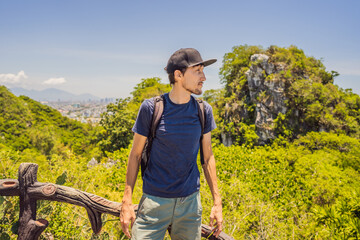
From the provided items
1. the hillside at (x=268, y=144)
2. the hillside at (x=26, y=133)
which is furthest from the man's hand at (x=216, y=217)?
the hillside at (x=26, y=133)

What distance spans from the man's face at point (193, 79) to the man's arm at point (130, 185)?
52cm

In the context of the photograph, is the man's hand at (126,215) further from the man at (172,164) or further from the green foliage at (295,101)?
the green foliage at (295,101)

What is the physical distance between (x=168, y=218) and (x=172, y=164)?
0.42m

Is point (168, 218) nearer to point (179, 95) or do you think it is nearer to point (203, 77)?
point (179, 95)

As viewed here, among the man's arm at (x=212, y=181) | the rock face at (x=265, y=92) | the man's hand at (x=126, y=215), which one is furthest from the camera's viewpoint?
the rock face at (x=265, y=92)

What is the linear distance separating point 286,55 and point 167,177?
26997 millimetres

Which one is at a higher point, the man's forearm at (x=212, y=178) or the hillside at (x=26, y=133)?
the man's forearm at (x=212, y=178)

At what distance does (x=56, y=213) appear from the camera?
308 cm

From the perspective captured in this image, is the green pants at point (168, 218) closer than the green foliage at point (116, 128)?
Yes

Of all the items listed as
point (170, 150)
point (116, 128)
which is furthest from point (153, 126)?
point (116, 128)

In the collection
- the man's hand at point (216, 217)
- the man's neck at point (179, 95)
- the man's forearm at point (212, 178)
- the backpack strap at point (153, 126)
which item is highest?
the man's neck at point (179, 95)

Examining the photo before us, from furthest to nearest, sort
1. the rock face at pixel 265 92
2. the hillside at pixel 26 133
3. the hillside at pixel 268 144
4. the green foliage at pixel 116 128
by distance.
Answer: the hillside at pixel 26 133
the rock face at pixel 265 92
the green foliage at pixel 116 128
the hillside at pixel 268 144

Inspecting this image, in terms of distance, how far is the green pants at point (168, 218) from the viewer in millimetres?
1715

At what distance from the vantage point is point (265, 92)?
25562 millimetres
